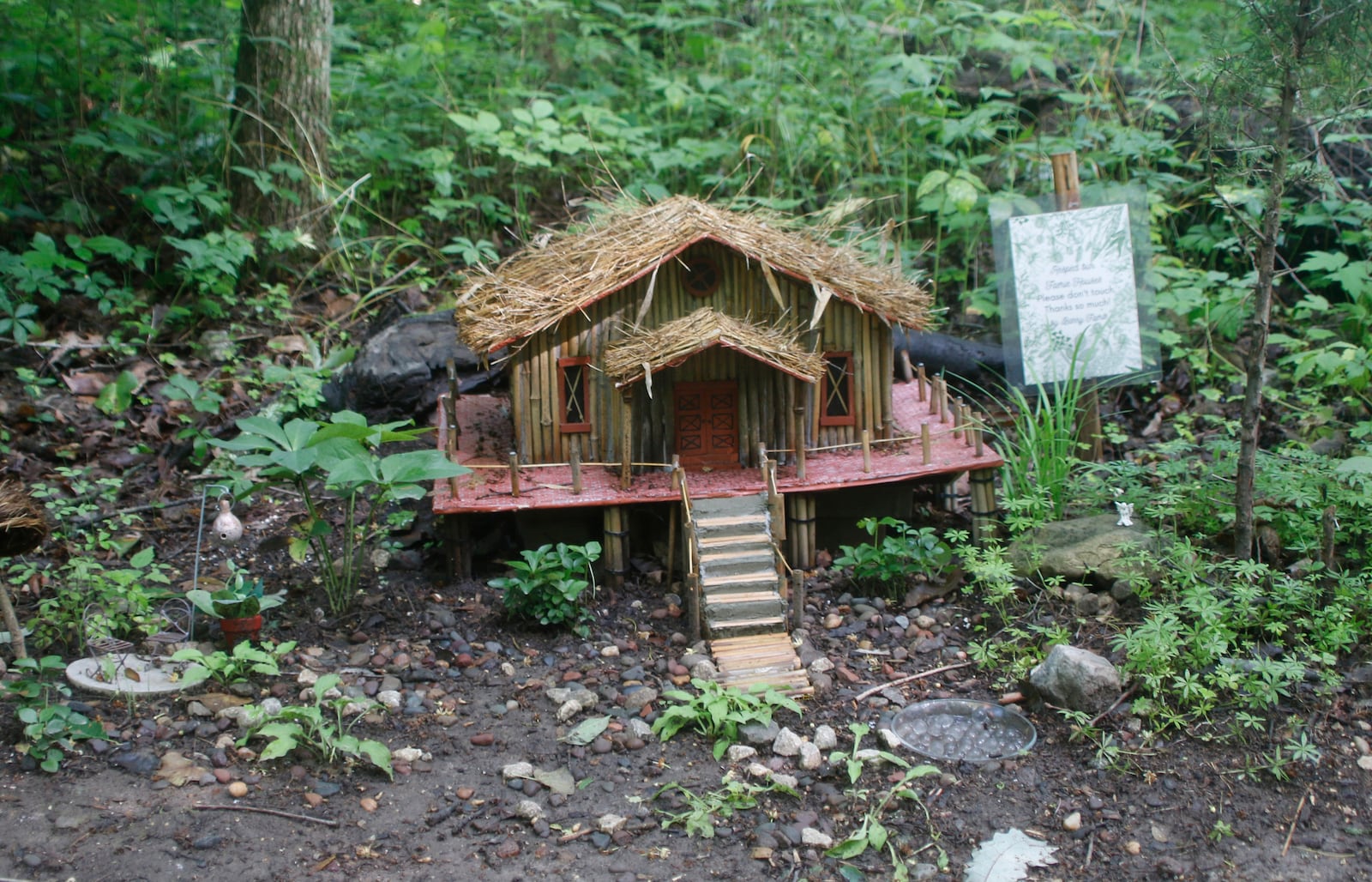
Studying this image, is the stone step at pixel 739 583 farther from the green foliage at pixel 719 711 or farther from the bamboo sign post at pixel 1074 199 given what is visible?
the bamboo sign post at pixel 1074 199

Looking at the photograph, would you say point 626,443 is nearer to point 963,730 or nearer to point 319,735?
point 319,735

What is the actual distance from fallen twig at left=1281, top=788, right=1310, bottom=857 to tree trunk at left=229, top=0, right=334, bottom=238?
30.8 feet

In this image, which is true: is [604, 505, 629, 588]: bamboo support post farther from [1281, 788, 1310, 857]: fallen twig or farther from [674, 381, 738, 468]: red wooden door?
[1281, 788, 1310, 857]: fallen twig

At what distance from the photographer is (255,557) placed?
25.2 ft

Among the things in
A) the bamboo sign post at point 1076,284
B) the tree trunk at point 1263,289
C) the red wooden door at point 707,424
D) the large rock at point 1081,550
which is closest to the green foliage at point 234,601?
the red wooden door at point 707,424

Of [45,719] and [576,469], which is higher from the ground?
[576,469]

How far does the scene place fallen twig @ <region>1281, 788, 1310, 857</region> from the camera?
4.77 m

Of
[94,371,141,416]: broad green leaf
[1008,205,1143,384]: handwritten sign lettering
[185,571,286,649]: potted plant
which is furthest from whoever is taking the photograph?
[94,371,141,416]: broad green leaf

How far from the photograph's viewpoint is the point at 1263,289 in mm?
6215

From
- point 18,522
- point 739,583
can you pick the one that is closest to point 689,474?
point 739,583

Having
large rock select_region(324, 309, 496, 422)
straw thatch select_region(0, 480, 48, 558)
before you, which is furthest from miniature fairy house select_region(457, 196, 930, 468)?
straw thatch select_region(0, 480, 48, 558)

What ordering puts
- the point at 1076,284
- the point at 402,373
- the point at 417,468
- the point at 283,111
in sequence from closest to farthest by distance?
the point at 417,468 < the point at 1076,284 < the point at 402,373 < the point at 283,111

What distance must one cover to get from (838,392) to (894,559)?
4.80 feet

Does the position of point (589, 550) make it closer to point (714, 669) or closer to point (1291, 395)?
point (714, 669)
